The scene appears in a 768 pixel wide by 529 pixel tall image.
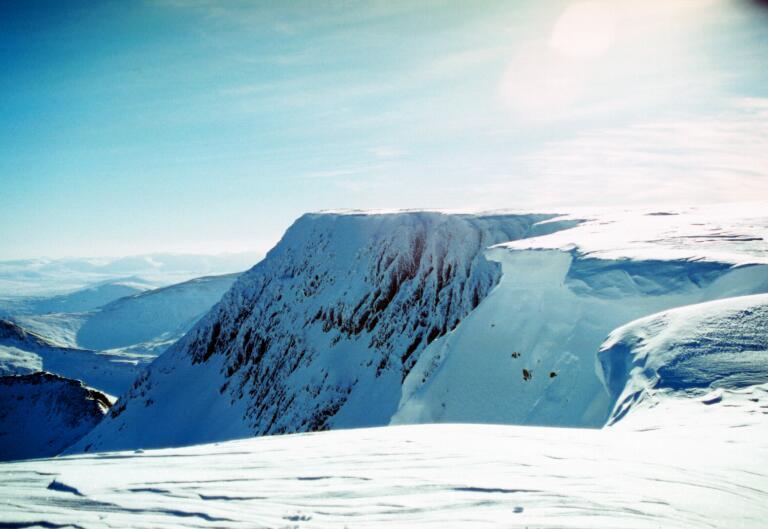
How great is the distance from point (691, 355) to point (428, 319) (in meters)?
21.9

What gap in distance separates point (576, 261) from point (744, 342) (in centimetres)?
557

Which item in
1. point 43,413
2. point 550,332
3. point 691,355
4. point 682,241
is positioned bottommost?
point 43,413

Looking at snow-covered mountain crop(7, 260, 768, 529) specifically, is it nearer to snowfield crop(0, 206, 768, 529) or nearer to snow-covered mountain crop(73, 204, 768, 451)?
snowfield crop(0, 206, 768, 529)

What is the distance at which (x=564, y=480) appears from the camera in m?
3.74

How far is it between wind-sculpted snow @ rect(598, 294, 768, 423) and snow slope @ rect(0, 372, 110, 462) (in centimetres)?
5861

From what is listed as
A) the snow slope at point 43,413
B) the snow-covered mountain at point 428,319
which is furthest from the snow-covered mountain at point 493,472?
the snow slope at point 43,413

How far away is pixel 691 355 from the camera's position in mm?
6074

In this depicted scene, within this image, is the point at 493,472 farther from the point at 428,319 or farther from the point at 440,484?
the point at 428,319

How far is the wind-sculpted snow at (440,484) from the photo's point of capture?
10.6 ft

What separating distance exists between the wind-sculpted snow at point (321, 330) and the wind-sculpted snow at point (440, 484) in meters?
19.8

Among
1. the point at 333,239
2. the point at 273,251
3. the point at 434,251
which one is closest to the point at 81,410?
the point at 273,251

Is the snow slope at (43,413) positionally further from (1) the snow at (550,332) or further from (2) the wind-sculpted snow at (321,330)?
(1) the snow at (550,332)

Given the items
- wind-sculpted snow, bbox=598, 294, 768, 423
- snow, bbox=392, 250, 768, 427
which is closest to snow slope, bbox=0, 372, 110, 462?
snow, bbox=392, 250, 768, 427

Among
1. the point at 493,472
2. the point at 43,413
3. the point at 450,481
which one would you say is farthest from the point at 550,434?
the point at 43,413
